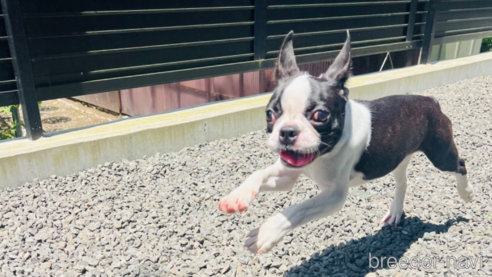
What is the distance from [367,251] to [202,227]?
1.57 meters

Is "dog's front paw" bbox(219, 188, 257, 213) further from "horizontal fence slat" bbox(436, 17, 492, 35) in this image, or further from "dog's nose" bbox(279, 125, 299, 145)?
"horizontal fence slat" bbox(436, 17, 492, 35)

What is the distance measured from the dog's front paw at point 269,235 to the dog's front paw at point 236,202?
20 cm

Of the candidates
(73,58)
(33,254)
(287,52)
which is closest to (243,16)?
(73,58)

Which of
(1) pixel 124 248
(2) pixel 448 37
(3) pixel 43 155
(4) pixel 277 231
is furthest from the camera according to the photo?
(2) pixel 448 37

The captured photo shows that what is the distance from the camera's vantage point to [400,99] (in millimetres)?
3607

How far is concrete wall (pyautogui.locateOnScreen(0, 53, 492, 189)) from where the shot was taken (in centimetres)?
481

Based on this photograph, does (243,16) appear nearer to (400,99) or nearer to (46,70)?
(46,70)

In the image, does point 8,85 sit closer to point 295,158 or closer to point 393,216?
point 295,158

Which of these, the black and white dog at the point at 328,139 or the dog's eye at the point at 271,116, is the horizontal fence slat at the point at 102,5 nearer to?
the black and white dog at the point at 328,139

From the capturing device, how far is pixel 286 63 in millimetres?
2998

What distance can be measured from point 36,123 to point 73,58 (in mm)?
936

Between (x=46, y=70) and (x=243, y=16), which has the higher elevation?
(x=243, y=16)

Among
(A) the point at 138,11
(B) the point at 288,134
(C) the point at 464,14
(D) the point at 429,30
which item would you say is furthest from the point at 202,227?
(C) the point at 464,14

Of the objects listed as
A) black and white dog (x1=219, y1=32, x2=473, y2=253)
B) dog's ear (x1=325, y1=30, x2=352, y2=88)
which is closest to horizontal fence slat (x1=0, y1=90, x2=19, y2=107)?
black and white dog (x1=219, y1=32, x2=473, y2=253)
